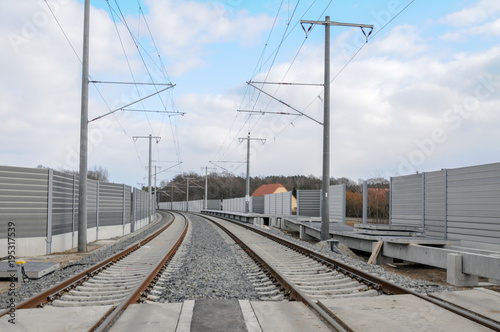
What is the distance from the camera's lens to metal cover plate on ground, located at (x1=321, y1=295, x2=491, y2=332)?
5.03 metres

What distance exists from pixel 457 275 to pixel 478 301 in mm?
3099

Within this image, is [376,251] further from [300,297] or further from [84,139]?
[84,139]

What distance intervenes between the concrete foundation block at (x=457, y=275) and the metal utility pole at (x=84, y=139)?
12.1m

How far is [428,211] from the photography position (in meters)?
15.4

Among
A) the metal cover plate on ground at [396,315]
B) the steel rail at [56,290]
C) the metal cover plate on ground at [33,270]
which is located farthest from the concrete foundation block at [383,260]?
the metal cover plate on ground at [33,270]

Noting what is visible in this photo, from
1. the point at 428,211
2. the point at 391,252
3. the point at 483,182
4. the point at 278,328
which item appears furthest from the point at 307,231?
the point at 278,328

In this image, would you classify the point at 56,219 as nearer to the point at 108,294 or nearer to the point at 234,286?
the point at 108,294

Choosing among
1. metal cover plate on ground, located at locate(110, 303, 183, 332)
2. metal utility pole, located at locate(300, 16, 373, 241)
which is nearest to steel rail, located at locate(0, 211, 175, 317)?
A: metal cover plate on ground, located at locate(110, 303, 183, 332)

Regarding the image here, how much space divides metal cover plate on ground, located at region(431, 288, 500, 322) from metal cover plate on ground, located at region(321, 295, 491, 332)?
0.52 meters

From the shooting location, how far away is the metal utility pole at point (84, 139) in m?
15.0

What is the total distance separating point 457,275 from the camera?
30.5ft

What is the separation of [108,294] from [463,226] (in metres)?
11.1

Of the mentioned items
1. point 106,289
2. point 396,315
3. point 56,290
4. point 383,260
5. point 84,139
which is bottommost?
point 383,260

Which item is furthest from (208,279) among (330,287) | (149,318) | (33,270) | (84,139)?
(84,139)
